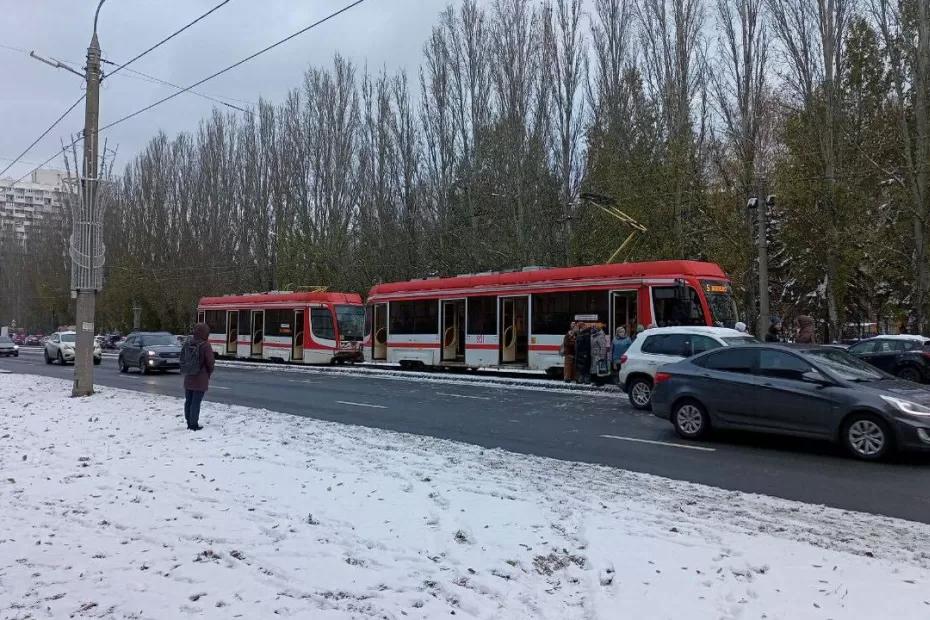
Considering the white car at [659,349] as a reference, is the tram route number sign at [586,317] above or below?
above

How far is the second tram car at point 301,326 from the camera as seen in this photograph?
31453mm

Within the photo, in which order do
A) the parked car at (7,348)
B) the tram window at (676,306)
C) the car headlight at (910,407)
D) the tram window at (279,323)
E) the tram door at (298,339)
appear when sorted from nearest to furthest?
the car headlight at (910,407) < the tram window at (676,306) < the tram door at (298,339) < the tram window at (279,323) < the parked car at (7,348)

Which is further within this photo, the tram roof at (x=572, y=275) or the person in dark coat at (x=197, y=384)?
the tram roof at (x=572, y=275)

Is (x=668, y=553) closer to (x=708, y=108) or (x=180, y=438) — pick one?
(x=180, y=438)

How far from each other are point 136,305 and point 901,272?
54579mm

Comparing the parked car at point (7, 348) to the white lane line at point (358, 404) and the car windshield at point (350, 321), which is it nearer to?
the car windshield at point (350, 321)

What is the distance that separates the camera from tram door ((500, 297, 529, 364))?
2262cm

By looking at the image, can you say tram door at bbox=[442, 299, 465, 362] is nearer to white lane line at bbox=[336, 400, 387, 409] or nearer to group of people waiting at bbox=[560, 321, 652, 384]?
group of people waiting at bbox=[560, 321, 652, 384]

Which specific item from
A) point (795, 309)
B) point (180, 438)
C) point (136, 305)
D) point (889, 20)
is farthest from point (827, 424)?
point (136, 305)

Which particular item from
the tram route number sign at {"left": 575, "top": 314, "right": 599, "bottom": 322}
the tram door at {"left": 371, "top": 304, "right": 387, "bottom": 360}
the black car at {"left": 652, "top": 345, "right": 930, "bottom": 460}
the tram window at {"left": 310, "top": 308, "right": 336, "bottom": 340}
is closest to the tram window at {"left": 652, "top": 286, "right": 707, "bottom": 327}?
the tram route number sign at {"left": 575, "top": 314, "right": 599, "bottom": 322}

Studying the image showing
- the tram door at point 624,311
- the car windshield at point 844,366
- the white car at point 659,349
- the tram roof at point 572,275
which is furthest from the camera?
the tram door at point 624,311

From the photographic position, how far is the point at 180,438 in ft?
34.0

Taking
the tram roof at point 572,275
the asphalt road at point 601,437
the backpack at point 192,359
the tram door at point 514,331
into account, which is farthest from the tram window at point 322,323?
the backpack at point 192,359

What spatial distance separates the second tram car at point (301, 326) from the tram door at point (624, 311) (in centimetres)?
1515
